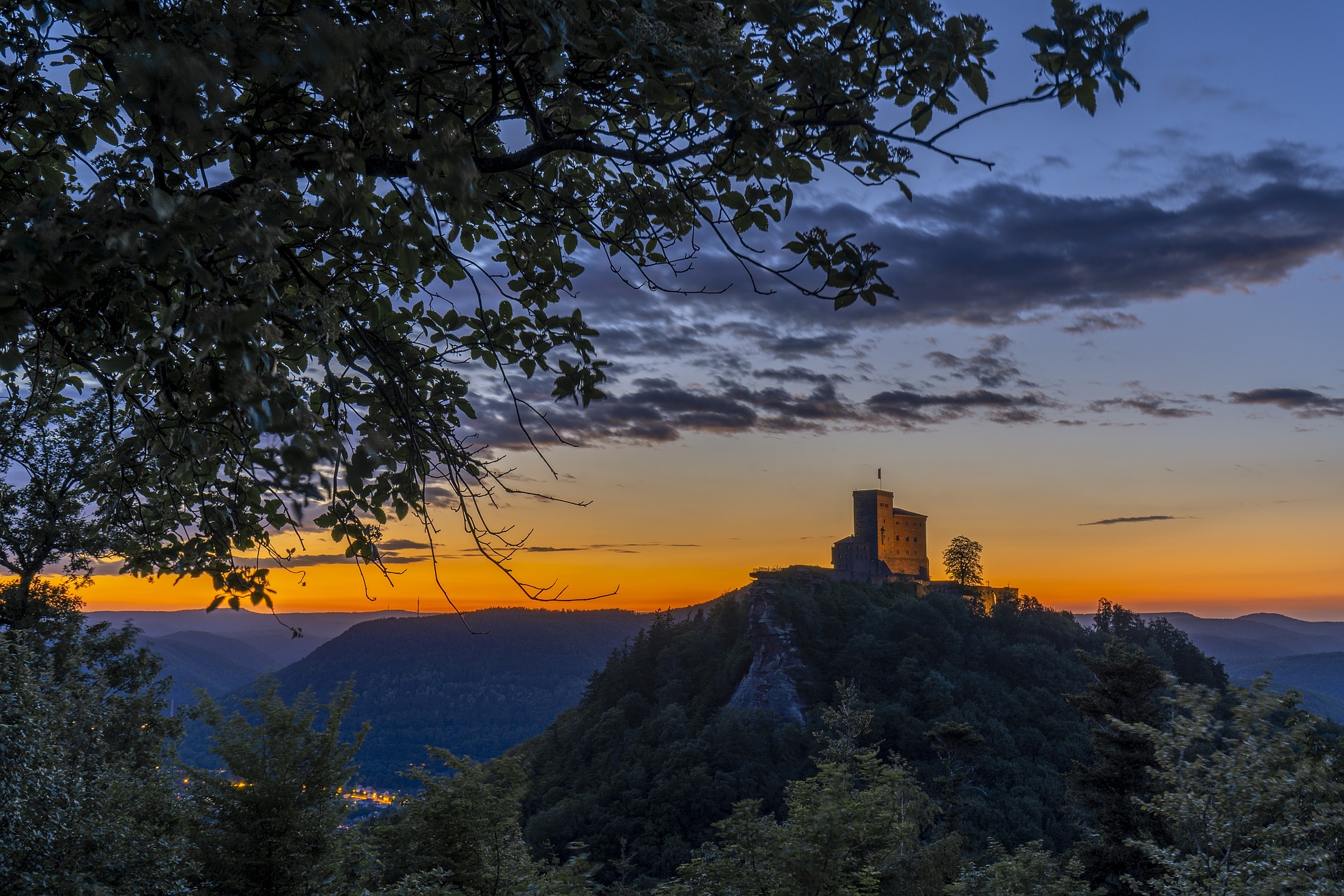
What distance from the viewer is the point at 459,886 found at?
11.6 meters

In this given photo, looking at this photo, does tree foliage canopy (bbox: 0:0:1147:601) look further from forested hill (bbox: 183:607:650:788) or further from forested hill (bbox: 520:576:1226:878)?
forested hill (bbox: 183:607:650:788)

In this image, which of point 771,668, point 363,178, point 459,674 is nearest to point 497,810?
point 363,178

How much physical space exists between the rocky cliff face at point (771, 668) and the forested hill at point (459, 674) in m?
26.1

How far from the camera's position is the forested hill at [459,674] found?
281ft

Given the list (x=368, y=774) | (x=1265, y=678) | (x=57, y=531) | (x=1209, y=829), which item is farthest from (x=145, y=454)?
(x=368, y=774)

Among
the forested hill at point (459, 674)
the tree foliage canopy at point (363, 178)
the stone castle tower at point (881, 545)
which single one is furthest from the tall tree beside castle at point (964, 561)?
the tree foliage canopy at point (363, 178)

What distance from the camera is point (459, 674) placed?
102500 mm

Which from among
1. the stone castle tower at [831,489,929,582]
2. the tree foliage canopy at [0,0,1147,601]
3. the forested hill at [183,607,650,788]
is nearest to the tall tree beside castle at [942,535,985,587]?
the stone castle tower at [831,489,929,582]

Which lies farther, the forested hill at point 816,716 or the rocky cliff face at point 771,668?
the rocky cliff face at point 771,668

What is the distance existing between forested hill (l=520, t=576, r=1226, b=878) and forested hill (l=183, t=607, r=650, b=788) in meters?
23.3

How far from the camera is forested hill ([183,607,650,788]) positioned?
85.5m

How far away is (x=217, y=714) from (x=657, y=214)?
9.67 m

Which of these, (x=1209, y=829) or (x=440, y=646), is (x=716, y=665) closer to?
(x=1209, y=829)

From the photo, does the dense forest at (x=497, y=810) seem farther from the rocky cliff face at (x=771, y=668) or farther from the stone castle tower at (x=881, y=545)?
the stone castle tower at (x=881, y=545)
